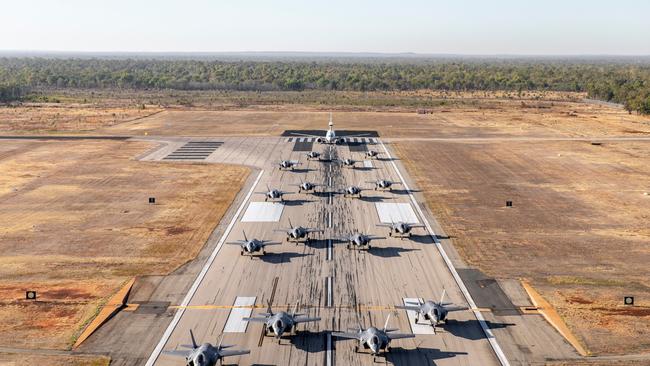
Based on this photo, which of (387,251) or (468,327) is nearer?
(468,327)

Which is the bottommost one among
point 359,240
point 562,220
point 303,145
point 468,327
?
point 468,327

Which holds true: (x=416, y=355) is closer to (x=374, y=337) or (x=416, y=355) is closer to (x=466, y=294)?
(x=374, y=337)

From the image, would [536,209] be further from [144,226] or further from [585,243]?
[144,226]

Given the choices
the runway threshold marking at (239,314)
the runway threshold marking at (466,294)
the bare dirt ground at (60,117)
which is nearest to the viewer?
the runway threshold marking at (466,294)

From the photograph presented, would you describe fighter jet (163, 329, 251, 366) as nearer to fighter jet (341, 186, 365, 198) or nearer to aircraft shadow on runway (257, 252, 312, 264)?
aircraft shadow on runway (257, 252, 312, 264)

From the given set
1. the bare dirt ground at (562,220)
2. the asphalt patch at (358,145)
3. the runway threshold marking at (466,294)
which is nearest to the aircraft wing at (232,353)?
the runway threshold marking at (466,294)

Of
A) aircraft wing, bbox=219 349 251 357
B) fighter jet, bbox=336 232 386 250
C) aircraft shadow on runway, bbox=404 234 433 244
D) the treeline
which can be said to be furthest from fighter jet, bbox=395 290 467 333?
the treeline

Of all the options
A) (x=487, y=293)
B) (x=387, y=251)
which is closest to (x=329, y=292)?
(x=387, y=251)

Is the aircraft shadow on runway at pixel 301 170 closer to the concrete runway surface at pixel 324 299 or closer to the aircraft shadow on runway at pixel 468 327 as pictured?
the concrete runway surface at pixel 324 299
